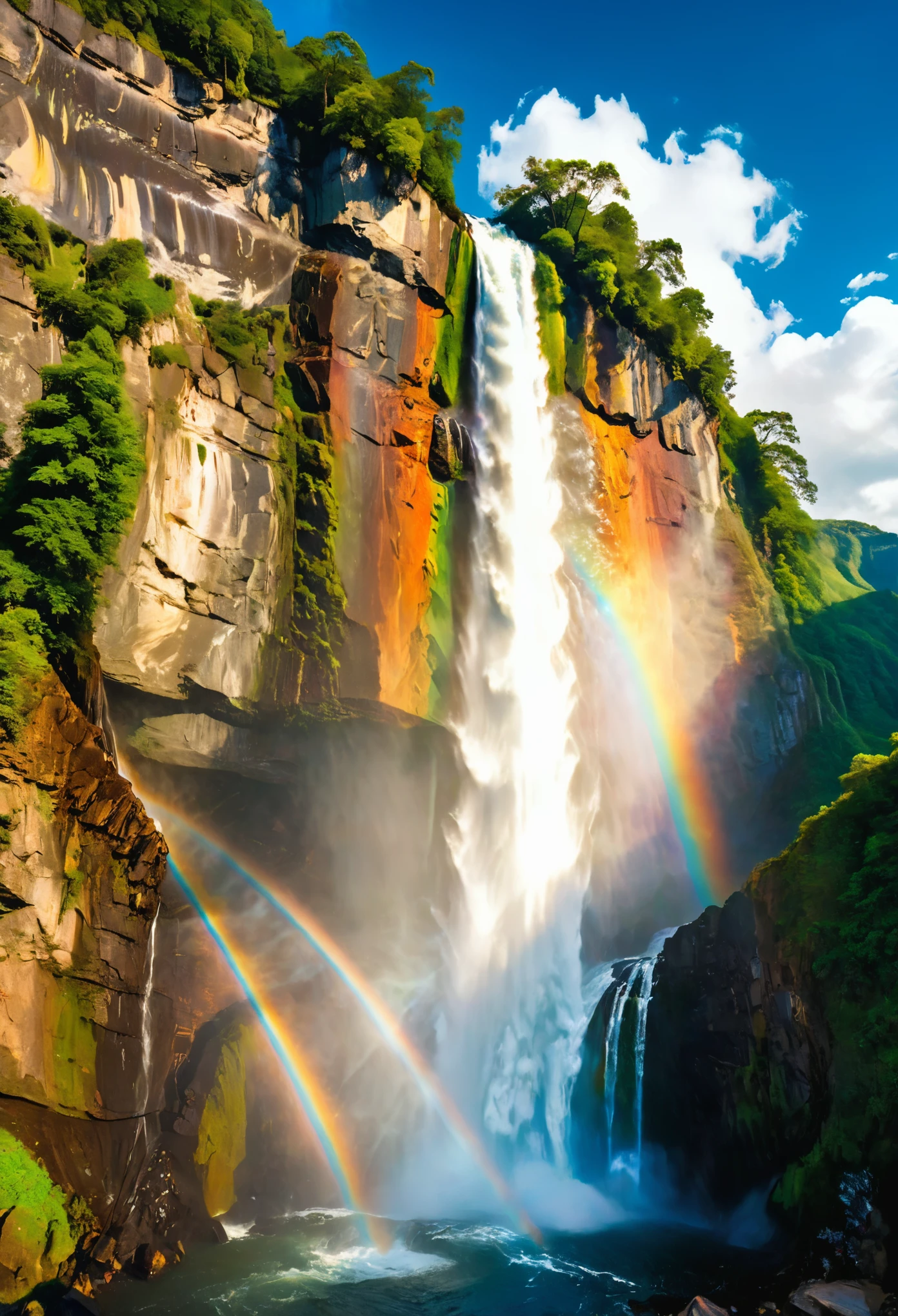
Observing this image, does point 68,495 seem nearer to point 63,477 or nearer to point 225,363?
point 63,477

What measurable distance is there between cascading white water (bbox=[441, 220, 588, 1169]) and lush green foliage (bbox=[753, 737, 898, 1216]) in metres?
9.29

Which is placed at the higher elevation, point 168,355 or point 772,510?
point 772,510

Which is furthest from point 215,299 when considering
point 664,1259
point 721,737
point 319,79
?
point 664,1259

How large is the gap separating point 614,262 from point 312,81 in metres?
14.3

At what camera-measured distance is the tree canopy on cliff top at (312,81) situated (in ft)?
88.7

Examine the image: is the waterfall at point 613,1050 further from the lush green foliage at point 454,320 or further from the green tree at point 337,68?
the green tree at point 337,68

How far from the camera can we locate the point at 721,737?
3403cm

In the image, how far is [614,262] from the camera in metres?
35.8

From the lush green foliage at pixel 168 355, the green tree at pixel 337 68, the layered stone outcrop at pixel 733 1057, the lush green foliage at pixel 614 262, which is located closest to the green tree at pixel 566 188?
the lush green foliage at pixel 614 262

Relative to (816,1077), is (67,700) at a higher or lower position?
higher

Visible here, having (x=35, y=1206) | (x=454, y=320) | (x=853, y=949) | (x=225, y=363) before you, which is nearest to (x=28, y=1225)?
(x=35, y=1206)

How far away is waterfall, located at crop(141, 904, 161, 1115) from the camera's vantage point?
18391mm

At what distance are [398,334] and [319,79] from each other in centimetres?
1004

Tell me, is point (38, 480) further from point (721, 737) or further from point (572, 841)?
point (721, 737)
